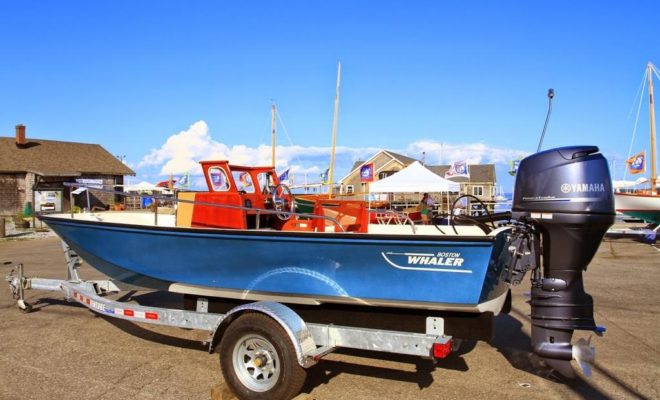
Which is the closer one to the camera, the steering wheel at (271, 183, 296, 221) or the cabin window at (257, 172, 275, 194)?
the steering wheel at (271, 183, 296, 221)

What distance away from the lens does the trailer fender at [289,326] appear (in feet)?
13.3

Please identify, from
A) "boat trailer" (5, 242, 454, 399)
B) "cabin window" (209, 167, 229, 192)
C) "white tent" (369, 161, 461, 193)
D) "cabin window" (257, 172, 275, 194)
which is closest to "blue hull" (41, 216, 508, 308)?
"boat trailer" (5, 242, 454, 399)

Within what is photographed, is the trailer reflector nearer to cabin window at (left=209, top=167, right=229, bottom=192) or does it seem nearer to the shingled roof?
cabin window at (left=209, top=167, right=229, bottom=192)

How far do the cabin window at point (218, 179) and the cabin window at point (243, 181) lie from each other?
16 cm

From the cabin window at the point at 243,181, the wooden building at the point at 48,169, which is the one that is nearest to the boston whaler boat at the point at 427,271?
the cabin window at the point at 243,181

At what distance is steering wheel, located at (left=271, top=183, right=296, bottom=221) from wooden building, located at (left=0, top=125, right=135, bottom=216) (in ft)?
67.6

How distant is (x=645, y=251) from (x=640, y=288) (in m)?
6.32

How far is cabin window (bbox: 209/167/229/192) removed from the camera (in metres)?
5.96

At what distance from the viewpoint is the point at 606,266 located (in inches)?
453

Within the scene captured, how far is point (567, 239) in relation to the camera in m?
4.16

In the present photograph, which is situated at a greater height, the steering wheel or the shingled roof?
the shingled roof

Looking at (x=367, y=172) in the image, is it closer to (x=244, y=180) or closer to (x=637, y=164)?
(x=637, y=164)

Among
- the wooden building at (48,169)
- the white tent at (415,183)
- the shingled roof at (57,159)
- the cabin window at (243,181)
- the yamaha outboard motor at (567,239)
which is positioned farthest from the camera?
the shingled roof at (57,159)

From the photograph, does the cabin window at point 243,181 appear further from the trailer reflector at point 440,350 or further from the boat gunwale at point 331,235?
the trailer reflector at point 440,350
